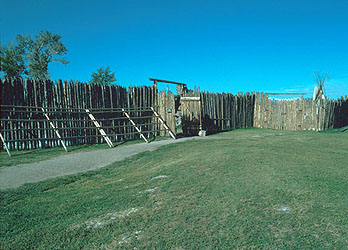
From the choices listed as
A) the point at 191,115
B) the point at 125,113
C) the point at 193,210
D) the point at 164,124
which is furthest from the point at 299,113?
the point at 193,210

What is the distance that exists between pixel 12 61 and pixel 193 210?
30.1 meters

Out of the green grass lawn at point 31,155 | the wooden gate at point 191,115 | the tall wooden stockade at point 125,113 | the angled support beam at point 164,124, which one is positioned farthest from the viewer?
the wooden gate at point 191,115

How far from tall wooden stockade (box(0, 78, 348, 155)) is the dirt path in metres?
1.80

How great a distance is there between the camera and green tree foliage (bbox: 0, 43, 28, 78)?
1038 inches

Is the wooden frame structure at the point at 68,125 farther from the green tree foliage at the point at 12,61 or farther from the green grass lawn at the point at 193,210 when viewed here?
the green tree foliage at the point at 12,61

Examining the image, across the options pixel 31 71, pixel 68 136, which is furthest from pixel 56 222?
pixel 31 71

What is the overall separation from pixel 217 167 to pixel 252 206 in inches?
70.0

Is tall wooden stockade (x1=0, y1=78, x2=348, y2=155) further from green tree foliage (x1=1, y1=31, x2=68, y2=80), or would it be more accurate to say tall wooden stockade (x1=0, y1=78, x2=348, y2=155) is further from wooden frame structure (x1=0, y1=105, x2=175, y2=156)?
green tree foliage (x1=1, y1=31, x2=68, y2=80)

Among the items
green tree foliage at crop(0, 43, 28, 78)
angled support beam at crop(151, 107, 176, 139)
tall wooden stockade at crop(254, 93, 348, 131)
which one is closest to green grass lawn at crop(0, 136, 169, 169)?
angled support beam at crop(151, 107, 176, 139)

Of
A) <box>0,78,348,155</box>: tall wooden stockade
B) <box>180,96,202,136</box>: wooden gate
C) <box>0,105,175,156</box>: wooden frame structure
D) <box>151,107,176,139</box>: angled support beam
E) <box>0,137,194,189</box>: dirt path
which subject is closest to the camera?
<box>0,137,194,189</box>: dirt path

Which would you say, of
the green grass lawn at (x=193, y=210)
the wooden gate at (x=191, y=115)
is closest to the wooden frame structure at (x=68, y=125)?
the wooden gate at (x=191, y=115)

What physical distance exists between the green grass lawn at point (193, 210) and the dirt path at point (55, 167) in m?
0.59

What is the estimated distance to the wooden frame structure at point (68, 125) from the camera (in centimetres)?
889

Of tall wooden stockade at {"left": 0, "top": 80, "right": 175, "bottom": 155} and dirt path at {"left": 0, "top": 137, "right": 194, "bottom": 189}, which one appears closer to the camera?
dirt path at {"left": 0, "top": 137, "right": 194, "bottom": 189}
